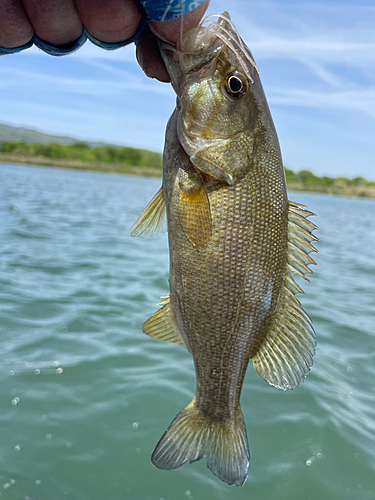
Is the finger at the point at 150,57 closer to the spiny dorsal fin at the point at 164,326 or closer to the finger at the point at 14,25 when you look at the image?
the finger at the point at 14,25

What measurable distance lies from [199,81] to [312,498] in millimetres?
3549

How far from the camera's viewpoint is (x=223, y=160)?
6.45 feet

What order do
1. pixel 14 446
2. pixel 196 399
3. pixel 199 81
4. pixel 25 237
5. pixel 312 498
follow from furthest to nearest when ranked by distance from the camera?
pixel 25 237 < pixel 14 446 < pixel 312 498 < pixel 196 399 < pixel 199 81

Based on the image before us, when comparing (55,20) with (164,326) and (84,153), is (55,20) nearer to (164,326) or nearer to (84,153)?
(164,326)

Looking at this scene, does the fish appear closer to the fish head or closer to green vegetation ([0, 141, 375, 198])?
the fish head

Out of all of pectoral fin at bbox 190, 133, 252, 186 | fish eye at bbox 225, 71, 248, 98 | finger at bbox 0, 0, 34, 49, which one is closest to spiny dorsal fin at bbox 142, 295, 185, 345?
pectoral fin at bbox 190, 133, 252, 186

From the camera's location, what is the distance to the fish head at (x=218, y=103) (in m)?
1.97

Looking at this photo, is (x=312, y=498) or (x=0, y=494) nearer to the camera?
(x=0, y=494)

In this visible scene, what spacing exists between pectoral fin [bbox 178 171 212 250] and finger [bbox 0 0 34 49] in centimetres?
102

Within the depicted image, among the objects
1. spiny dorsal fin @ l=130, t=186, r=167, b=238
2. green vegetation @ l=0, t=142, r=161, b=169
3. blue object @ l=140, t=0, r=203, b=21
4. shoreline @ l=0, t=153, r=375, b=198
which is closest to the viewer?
blue object @ l=140, t=0, r=203, b=21

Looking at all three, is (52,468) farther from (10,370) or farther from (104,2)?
(104,2)

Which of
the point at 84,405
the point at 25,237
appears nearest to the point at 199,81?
the point at 84,405

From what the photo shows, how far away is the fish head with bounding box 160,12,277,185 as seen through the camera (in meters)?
1.97

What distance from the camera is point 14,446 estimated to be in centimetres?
371
